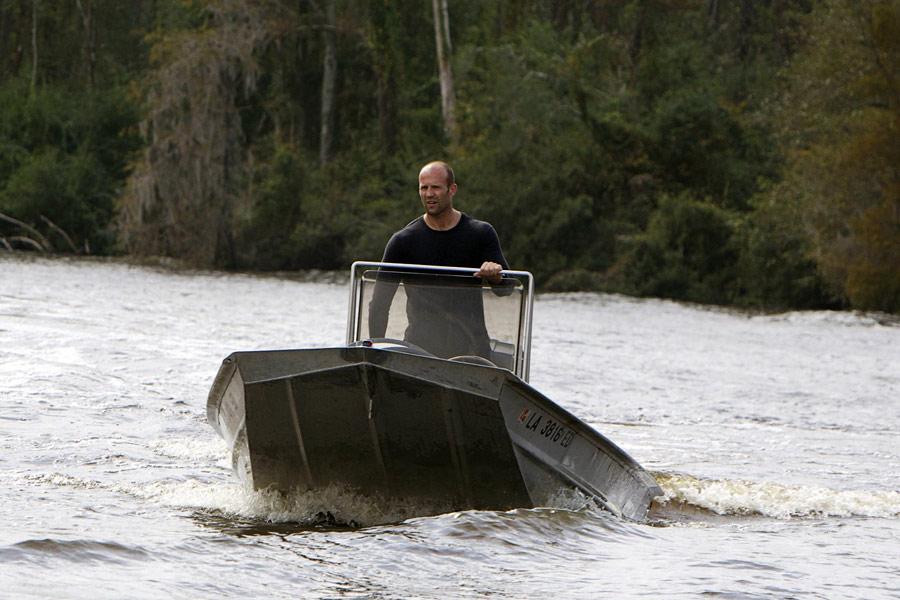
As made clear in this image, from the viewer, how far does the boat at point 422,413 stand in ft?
25.1

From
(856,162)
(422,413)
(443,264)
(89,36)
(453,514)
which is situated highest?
(89,36)

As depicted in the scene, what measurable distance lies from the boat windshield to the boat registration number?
1.71ft

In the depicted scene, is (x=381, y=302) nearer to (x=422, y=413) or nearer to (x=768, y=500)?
(x=422, y=413)

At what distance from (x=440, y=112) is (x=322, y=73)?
407cm

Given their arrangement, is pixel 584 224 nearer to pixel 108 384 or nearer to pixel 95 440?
pixel 108 384

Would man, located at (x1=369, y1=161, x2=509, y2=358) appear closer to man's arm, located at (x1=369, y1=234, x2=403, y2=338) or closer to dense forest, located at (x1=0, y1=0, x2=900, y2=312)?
man's arm, located at (x1=369, y1=234, x2=403, y2=338)

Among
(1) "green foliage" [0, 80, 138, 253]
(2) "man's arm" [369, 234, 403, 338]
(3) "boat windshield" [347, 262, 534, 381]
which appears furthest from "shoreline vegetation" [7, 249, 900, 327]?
(2) "man's arm" [369, 234, 403, 338]

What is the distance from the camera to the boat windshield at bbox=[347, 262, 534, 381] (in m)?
8.53

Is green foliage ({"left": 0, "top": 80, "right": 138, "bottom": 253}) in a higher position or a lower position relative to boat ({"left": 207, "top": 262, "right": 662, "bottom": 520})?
higher

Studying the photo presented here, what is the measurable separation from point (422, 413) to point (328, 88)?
3996 cm

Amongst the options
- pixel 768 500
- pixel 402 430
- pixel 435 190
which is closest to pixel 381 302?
pixel 435 190

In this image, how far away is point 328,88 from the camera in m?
46.8

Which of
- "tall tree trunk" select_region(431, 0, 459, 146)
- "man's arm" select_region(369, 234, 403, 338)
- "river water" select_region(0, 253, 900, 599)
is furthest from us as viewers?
"tall tree trunk" select_region(431, 0, 459, 146)

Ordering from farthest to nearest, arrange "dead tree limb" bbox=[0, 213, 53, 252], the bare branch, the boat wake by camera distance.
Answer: "dead tree limb" bbox=[0, 213, 53, 252]
the bare branch
the boat wake
